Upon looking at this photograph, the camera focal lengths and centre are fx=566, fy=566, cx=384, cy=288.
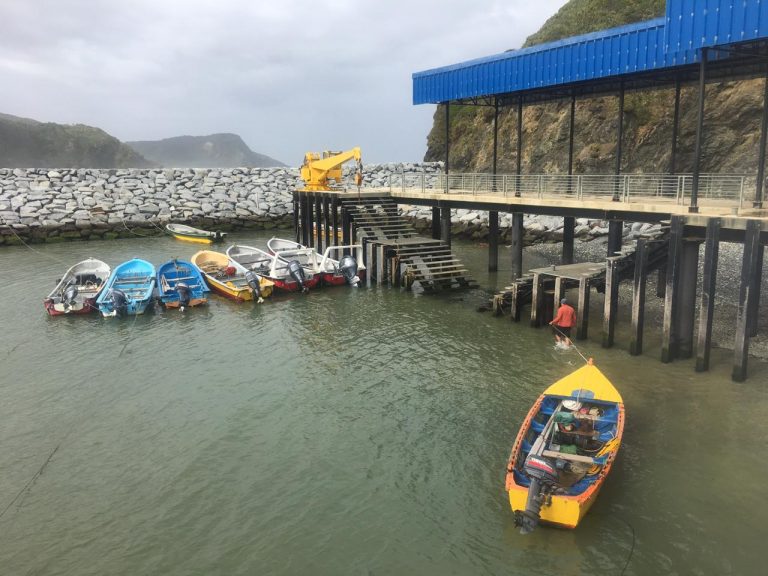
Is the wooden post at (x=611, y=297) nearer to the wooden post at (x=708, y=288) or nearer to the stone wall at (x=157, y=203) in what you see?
the wooden post at (x=708, y=288)

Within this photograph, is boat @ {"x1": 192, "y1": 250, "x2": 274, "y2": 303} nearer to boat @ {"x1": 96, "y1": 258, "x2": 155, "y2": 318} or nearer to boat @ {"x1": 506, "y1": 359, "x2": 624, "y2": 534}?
boat @ {"x1": 96, "y1": 258, "x2": 155, "y2": 318}

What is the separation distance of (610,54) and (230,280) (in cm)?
1790

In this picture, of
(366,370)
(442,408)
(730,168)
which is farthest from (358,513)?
(730,168)

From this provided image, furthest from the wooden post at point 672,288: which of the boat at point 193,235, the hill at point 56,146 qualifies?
the hill at point 56,146

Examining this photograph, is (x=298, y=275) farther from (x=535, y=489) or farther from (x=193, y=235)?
(x=193, y=235)

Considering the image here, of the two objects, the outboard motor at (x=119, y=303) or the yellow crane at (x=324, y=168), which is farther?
the yellow crane at (x=324, y=168)

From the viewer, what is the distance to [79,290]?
2331 centimetres

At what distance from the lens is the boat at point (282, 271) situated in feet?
81.2

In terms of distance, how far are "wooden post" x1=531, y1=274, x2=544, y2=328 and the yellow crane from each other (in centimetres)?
1717

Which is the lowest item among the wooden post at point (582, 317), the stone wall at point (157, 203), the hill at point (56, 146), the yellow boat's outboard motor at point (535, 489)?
the yellow boat's outboard motor at point (535, 489)

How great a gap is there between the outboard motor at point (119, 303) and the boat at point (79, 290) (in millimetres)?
974

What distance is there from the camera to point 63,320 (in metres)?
21.1

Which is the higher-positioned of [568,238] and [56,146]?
[56,146]

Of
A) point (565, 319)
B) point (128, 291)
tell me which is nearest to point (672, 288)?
point (565, 319)
